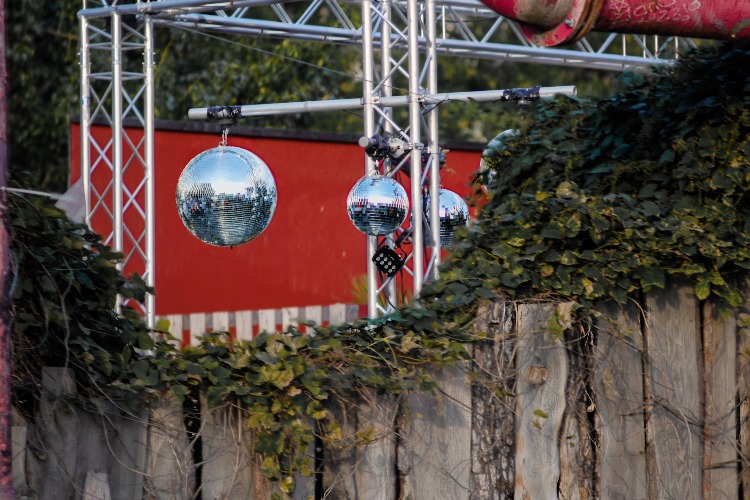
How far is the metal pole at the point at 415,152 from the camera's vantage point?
7184mm

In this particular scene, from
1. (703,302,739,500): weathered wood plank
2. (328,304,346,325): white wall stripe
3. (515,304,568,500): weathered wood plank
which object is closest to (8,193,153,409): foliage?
(515,304,568,500): weathered wood plank

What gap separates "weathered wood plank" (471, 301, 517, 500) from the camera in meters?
3.30

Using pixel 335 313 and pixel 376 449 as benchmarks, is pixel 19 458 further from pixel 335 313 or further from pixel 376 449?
pixel 335 313

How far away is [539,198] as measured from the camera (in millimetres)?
3605

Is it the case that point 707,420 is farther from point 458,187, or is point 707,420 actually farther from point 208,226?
point 458,187

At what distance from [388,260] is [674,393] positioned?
375cm

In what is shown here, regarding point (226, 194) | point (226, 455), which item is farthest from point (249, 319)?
point (226, 455)

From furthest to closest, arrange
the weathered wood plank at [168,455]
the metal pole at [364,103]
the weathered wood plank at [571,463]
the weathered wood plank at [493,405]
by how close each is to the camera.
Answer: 1. the metal pole at [364,103]
2. the weathered wood plank at [571,463]
3. the weathered wood plank at [493,405]
4. the weathered wood plank at [168,455]

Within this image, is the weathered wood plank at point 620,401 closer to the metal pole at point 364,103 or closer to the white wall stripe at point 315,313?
the metal pole at point 364,103

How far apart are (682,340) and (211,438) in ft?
5.85

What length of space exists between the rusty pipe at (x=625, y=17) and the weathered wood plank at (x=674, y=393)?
926 millimetres

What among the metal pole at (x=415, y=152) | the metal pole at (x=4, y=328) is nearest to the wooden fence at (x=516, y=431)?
the metal pole at (x=4, y=328)

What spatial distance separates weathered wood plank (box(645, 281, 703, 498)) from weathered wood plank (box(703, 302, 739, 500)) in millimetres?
34

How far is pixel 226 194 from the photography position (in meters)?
5.77
